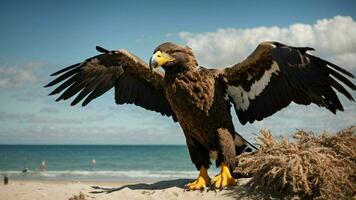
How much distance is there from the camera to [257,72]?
5891 mm

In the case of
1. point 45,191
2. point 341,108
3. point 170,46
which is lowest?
point 45,191

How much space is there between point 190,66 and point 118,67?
5.76ft

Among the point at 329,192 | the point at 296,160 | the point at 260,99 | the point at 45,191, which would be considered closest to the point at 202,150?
the point at 260,99

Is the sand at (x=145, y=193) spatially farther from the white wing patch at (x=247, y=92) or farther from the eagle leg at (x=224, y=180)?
the white wing patch at (x=247, y=92)

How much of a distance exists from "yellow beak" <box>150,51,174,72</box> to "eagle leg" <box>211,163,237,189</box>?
168 cm

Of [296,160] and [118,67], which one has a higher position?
[118,67]

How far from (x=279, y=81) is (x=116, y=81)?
9.35ft

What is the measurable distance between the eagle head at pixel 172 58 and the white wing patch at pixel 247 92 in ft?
2.75

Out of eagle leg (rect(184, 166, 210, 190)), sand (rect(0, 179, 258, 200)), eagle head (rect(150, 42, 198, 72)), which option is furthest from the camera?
eagle leg (rect(184, 166, 210, 190))

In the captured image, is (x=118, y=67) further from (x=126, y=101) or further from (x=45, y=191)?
(x=45, y=191)

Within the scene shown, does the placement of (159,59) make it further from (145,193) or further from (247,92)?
(145,193)

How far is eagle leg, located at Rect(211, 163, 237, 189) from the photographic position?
18.5 ft

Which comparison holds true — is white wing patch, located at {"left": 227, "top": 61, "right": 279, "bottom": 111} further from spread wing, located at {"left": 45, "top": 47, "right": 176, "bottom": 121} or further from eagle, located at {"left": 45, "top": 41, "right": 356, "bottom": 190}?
spread wing, located at {"left": 45, "top": 47, "right": 176, "bottom": 121}

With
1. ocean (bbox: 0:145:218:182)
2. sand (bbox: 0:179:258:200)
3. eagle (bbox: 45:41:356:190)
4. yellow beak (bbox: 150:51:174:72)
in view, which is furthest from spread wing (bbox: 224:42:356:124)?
ocean (bbox: 0:145:218:182)
